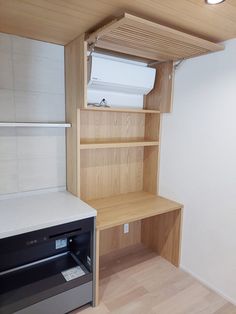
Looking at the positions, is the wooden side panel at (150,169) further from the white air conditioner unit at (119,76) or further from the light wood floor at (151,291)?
the light wood floor at (151,291)

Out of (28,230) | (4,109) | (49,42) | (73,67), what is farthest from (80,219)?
(49,42)

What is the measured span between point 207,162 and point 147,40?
109 cm

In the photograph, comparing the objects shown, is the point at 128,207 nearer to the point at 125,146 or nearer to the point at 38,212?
the point at 125,146

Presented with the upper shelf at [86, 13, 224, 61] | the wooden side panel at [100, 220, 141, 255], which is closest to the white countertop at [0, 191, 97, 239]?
the wooden side panel at [100, 220, 141, 255]

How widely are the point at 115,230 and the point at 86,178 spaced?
0.71m

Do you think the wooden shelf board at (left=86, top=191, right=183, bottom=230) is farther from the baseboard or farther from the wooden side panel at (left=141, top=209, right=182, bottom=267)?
the baseboard

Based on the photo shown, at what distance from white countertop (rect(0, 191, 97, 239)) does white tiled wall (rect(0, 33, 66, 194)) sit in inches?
5.9

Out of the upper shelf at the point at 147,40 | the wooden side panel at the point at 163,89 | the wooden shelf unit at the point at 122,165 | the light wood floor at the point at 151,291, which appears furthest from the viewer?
the wooden side panel at the point at 163,89

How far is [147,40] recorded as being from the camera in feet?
5.55

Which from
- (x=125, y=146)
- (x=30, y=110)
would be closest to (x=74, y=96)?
(x=30, y=110)

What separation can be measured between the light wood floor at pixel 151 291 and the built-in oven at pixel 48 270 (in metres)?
0.25

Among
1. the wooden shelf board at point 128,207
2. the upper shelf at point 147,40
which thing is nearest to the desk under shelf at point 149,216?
the wooden shelf board at point 128,207

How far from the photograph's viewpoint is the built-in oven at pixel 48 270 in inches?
59.5

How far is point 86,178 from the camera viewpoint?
229cm
